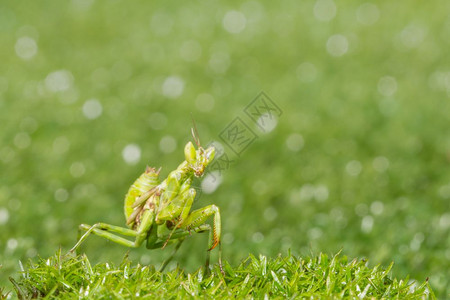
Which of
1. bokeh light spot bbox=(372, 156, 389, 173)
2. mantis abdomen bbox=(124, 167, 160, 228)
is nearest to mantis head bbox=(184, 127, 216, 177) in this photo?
mantis abdomen bbox=(124, 167, 160, 228)

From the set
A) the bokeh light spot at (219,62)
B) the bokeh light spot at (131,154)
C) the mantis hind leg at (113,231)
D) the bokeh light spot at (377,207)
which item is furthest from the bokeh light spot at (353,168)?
the mantis hind leg at (113,231)

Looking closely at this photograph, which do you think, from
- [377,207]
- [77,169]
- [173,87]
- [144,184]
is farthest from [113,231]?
[173,87]

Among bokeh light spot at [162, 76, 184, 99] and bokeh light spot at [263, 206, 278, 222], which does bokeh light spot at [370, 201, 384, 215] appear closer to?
bokeh light spot at [263, 206, 278, 222]

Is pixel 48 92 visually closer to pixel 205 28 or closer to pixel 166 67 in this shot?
pixel 166 67

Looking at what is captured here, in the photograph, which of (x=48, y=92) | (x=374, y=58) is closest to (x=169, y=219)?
(x=48, y=92)

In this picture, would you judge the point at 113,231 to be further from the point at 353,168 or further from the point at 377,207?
the point at 353,168

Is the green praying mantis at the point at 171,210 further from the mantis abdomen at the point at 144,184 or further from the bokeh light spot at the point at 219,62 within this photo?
the bokeh light spot at the point at 219,62
